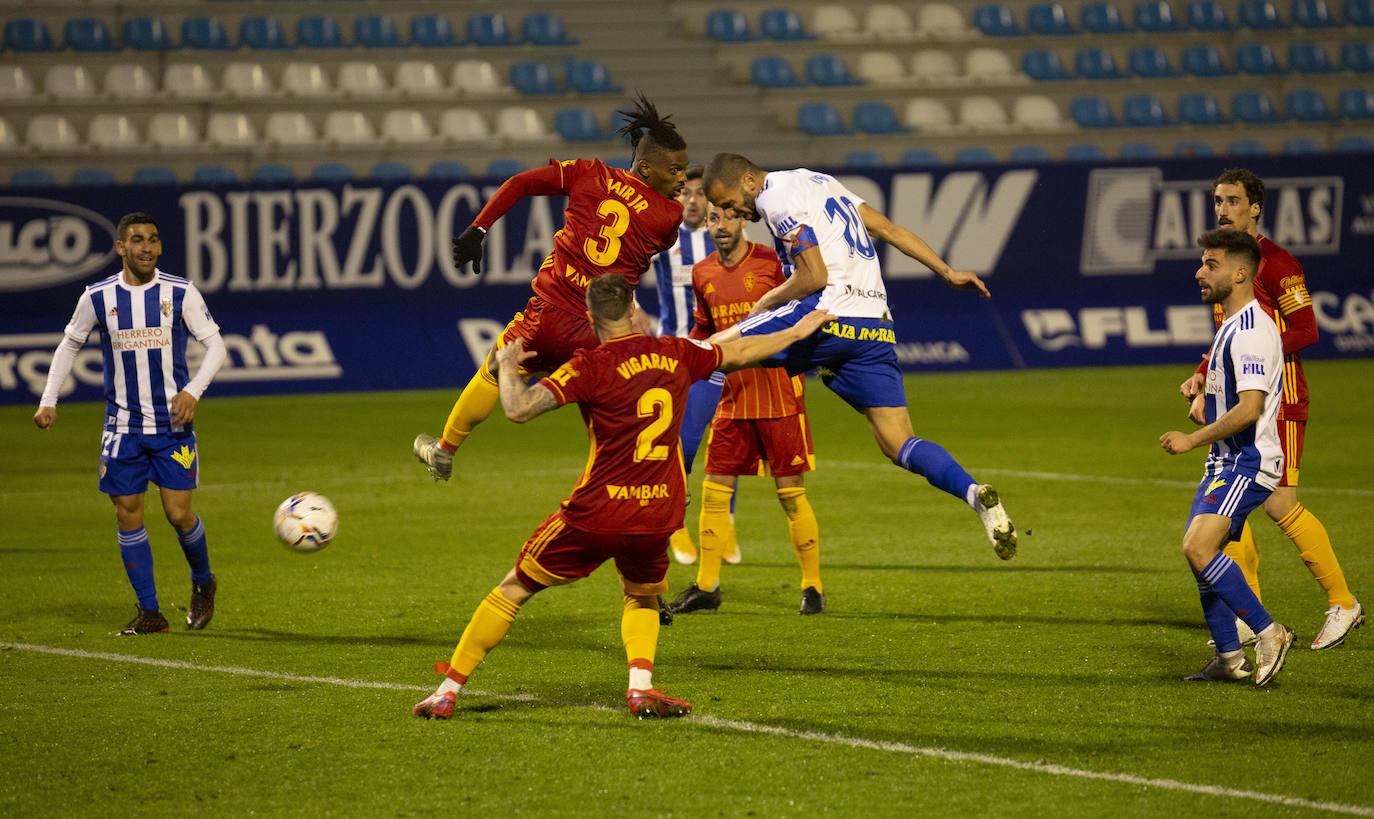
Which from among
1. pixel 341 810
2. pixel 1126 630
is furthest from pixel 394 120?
pixel 341 810

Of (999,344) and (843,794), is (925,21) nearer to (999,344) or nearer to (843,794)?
(999,344)

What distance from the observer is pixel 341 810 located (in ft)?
16.5

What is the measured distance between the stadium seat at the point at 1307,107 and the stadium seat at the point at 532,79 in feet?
40.4

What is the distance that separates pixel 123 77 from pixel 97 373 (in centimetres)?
636

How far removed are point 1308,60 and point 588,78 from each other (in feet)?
41.2

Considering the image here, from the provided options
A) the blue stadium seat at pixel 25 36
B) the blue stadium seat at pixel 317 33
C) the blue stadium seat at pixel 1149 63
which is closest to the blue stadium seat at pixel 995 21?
the blue stadium seat at pixel 1149 63

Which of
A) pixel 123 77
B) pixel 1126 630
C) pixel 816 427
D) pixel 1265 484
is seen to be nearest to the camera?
pixel 1265 484

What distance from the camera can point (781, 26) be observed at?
88.0 feet

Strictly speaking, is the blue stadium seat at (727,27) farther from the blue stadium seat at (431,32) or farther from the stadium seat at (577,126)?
the blue stadium seat at (431,32)

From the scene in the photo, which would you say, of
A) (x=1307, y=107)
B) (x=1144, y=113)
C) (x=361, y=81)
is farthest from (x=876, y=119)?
(x=361, y=81)

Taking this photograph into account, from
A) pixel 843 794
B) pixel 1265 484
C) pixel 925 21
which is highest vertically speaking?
pixel 925 21

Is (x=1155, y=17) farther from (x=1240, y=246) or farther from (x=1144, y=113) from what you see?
(x=1240, y=246)

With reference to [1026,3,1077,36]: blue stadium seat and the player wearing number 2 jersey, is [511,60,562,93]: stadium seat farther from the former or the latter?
the player wearing number 2 jersey

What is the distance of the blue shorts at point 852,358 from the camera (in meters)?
7.29
